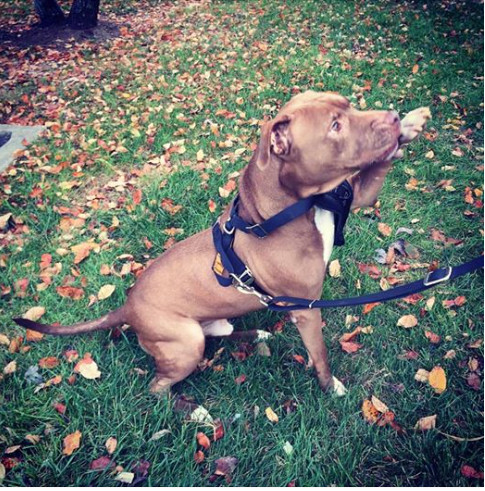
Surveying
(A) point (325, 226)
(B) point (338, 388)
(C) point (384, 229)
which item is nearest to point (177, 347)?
(B) point (338, 388)

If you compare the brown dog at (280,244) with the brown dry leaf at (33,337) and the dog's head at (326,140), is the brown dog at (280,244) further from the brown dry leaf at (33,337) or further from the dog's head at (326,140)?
the brown dry leaf at (33,337)

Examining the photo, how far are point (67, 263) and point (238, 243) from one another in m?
2.25

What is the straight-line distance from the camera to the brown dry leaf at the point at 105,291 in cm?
381

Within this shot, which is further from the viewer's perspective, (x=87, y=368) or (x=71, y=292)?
(x=71, y=292)

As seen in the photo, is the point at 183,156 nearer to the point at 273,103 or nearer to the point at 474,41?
the point at 273,103

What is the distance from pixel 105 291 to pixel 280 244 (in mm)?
1984

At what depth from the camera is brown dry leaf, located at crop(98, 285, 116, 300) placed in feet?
12.5

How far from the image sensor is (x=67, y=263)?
4168mm

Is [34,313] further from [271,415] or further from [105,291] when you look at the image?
[271,415]

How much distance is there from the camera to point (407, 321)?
3322 mm

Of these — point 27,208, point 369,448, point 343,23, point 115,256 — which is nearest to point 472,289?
point 369,448

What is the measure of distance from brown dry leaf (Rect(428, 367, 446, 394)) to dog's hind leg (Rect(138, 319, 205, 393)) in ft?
5.34

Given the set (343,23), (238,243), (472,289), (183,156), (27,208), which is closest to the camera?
(238,243)

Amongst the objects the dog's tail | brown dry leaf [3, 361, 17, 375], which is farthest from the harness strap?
brown dry leaf [3, 361, 17, 375]
